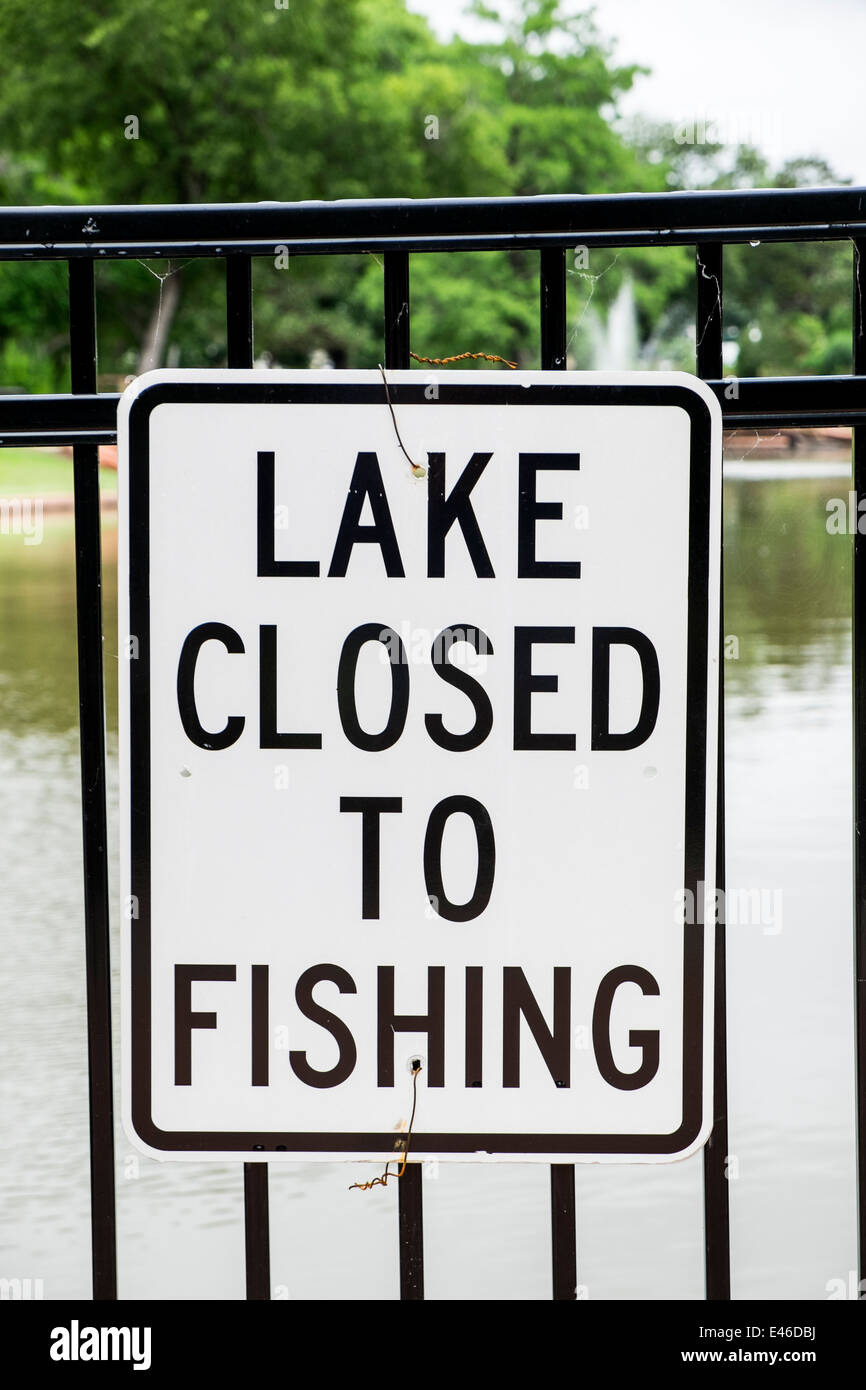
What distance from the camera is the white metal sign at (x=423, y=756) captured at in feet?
4.98

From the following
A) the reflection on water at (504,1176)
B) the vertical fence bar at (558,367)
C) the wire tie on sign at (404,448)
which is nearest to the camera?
the wire tie on sign at (404,448)

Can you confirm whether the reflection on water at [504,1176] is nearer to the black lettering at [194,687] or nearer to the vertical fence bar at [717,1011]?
Result: the vertical fence bar at [717,1011]

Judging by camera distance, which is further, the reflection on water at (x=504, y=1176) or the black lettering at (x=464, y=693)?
the reflection on water at (x=504, y=1176)

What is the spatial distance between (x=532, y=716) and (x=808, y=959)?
2.92 metres

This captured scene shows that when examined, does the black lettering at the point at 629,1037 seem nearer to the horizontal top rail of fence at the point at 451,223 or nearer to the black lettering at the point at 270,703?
the black lettering at the point at 270,703

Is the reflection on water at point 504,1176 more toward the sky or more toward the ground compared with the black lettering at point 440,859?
more toward the ground

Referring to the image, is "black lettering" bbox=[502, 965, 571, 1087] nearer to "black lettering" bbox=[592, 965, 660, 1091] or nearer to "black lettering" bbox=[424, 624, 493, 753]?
"black lettering" bbox=[592, 965, 660, 1091]

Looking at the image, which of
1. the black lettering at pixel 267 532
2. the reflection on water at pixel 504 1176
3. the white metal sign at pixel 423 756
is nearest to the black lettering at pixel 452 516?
the white metal sign at pixel 423 756

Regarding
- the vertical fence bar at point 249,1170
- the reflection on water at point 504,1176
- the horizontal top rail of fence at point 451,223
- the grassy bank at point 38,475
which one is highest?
the grassy bank at point 38,475

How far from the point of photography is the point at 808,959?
4211mm

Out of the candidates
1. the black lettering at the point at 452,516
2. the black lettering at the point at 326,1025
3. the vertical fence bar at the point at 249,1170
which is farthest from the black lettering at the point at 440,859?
the vertical fence bar at the point at 249,1170

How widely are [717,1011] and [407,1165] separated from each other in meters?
0.38

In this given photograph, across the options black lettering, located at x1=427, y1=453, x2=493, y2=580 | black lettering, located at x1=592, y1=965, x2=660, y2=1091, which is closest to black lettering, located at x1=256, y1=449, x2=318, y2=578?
black lettering, located at x1=427, y1=453, x2=493, y2=580

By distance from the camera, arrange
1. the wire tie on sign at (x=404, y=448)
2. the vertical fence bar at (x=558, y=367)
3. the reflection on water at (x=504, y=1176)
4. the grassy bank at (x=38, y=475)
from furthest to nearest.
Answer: the grassy bank at (x=38, y=475), the reflection on water at (x=504, y=1176), the vertical fence bar at (x=558, y=367), the wire tie on sign at (x=404, y=448)
